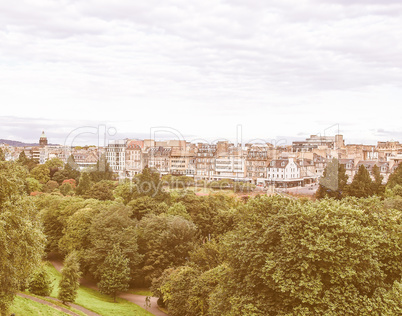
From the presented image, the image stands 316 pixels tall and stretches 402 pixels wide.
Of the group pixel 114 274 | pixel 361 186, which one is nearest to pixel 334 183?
pixel 361 186

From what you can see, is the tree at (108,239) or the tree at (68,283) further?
the tree at (108,239)

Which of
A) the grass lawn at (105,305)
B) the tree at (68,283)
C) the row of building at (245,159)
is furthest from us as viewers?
the row of building at (245,159)

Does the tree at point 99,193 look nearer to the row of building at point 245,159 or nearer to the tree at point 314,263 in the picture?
the tree at point 314,263

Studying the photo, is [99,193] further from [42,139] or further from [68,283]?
[42,139]

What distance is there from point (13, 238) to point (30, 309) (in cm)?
722

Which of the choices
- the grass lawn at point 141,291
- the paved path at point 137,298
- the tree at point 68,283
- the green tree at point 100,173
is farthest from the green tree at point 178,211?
the green tree at point 100,173

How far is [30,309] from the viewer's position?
21453 millimetres

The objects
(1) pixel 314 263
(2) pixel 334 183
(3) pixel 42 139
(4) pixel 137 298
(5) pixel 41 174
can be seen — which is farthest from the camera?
(3) pixel 42 139

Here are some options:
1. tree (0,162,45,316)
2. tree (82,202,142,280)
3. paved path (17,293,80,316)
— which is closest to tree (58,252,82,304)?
paved path (17,293,80,316)

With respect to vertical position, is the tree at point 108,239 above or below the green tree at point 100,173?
below

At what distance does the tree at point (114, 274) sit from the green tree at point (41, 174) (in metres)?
55.9

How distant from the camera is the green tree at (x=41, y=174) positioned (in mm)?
83500

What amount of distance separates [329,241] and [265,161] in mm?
73982

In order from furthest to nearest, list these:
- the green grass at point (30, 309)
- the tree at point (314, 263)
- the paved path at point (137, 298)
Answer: the paved path at point (137, 298)
the green grass at point (30, 309)
the tree at point (314, 263)
